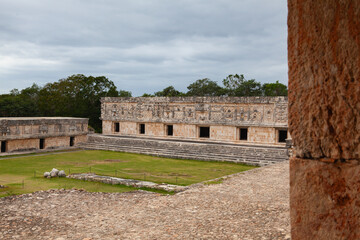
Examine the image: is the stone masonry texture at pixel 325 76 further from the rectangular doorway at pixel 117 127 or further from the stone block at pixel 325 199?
the rectangular doorway at pixel 117 127

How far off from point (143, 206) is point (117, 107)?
20800mm

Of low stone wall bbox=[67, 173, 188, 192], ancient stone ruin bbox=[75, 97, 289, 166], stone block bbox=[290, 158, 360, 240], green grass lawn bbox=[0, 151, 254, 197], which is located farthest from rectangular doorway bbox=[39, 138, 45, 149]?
stone block bbox=[290, 158, 360, 240]

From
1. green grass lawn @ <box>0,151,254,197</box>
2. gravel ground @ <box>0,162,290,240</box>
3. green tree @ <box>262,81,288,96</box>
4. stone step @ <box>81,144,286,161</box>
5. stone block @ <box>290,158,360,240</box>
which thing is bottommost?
green grass lawn @ <box>0,151,254,197</box>

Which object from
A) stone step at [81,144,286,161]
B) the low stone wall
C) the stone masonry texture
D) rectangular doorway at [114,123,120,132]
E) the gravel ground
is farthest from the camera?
rectangular doorway at [114,123,120,132]

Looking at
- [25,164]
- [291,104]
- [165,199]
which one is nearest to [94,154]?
[25,164]

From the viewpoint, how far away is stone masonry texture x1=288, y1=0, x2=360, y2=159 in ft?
5.17

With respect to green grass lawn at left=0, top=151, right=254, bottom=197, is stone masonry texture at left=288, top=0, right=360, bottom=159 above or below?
above

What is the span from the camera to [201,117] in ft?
77.4

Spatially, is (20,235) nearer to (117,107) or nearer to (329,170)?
(329,170)

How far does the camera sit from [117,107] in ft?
91.1

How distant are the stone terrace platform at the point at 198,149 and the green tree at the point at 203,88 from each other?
24.3 meters

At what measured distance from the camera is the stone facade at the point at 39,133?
20.5 meters

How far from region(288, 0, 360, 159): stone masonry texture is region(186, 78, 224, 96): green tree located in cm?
4379

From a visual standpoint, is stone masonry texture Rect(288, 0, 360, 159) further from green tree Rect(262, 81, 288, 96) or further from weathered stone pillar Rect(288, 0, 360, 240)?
green tree Rect(262, 81, 288, 96)
